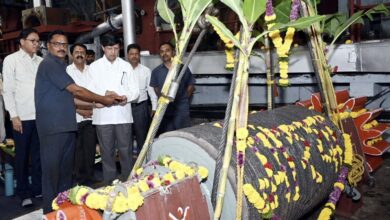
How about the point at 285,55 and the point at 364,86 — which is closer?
the point at 285,55

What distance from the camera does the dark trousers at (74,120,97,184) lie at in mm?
5230

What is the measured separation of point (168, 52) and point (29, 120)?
2.23m

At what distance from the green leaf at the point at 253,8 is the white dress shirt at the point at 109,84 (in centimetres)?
269

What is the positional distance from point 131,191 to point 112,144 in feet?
9.96

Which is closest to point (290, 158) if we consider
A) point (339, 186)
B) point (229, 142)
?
point (229, 142)

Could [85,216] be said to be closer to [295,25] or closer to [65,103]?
[295,25]

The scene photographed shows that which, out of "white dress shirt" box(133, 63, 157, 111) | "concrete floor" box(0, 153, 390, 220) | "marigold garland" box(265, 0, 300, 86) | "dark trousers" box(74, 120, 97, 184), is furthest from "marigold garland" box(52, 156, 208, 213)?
"white dress shirt" box(133, 63, 157, 111)

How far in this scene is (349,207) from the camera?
382cm

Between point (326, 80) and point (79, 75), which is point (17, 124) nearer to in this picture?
point (79, 75)

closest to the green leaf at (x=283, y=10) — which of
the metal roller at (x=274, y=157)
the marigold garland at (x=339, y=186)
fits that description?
the metal roller at (x=274, y=157)

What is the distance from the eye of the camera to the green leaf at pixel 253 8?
225 cm

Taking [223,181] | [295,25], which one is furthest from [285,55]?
[223,181]

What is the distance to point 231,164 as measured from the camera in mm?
2328

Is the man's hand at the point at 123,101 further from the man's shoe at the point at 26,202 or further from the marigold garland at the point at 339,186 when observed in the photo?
the marigold garland at the point at 339,186
